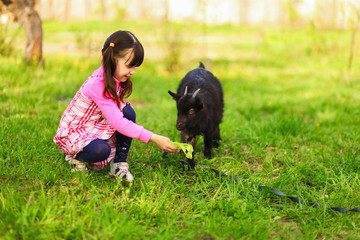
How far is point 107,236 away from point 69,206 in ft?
1.33

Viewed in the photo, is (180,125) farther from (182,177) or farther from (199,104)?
(182,177)

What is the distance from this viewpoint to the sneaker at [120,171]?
9.59 ft

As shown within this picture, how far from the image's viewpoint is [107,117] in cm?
272

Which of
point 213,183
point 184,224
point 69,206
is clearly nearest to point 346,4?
point 213,183

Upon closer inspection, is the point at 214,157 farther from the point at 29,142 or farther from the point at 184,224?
the point at 29,142

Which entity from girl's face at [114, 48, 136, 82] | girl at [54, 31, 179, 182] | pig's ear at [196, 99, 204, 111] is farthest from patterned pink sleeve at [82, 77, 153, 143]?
pig's ear at [196, 99, 204, 111]

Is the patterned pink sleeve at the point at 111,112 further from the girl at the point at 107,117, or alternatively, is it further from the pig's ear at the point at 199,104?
the pig's ear at the point at 199,104

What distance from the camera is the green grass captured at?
2307 mm

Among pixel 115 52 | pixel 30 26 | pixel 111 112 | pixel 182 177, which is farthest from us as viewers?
pixel 30 26

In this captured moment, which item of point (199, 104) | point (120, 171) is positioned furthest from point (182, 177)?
point (199, 104)

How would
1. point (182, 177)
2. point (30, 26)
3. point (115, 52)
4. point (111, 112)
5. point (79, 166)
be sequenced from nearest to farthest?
point (115, 52)
point (111, 112)
point (79, 166)
point (182, 177)
point (30, 26)

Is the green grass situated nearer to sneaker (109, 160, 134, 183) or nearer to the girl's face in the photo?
sneaker (109, 160, 134, 183)

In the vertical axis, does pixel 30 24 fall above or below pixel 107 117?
above

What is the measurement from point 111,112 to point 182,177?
973 millimetres
